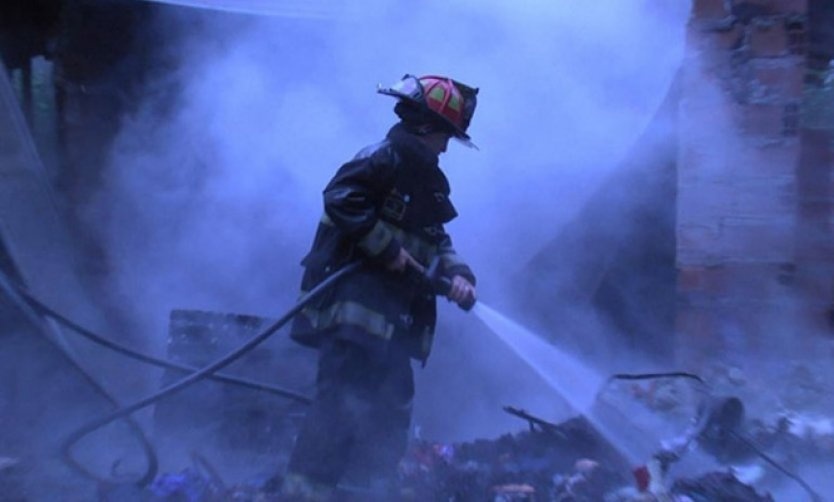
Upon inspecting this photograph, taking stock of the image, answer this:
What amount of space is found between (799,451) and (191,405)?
2.43 metres

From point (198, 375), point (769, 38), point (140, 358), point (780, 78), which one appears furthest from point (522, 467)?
point (769, 38)

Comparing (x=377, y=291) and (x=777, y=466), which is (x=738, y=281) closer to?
(x=777, y=466)

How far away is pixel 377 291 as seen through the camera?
10.6 ft

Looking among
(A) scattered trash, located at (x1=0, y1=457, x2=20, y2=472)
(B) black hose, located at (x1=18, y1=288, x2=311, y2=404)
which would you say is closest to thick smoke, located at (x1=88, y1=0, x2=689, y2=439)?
(B) black hose, located at (x1=18, y1=288, x2=311, y2=404)

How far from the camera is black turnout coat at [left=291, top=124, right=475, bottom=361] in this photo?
3.10 m

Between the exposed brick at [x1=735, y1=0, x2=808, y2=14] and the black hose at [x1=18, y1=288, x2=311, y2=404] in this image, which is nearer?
the black hose at [x1=18, y1=288, x2=311, y2=404]

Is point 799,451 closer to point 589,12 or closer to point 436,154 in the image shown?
point 436,154

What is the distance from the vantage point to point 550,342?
15.3ft

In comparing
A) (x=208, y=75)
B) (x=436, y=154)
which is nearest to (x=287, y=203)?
(x=208, y=75)

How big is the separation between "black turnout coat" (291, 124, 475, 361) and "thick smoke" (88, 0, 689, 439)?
1334mm

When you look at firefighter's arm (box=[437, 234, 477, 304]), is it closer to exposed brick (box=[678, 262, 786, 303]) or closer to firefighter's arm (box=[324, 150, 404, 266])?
firefighter's arm (box=[324, 150, 404, 266])

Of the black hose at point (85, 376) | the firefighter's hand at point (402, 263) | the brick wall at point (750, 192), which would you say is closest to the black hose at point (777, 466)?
the brick wall at point (750, 192)

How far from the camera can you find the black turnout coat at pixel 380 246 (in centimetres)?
310

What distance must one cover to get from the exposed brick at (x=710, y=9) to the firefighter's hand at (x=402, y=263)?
176cm
